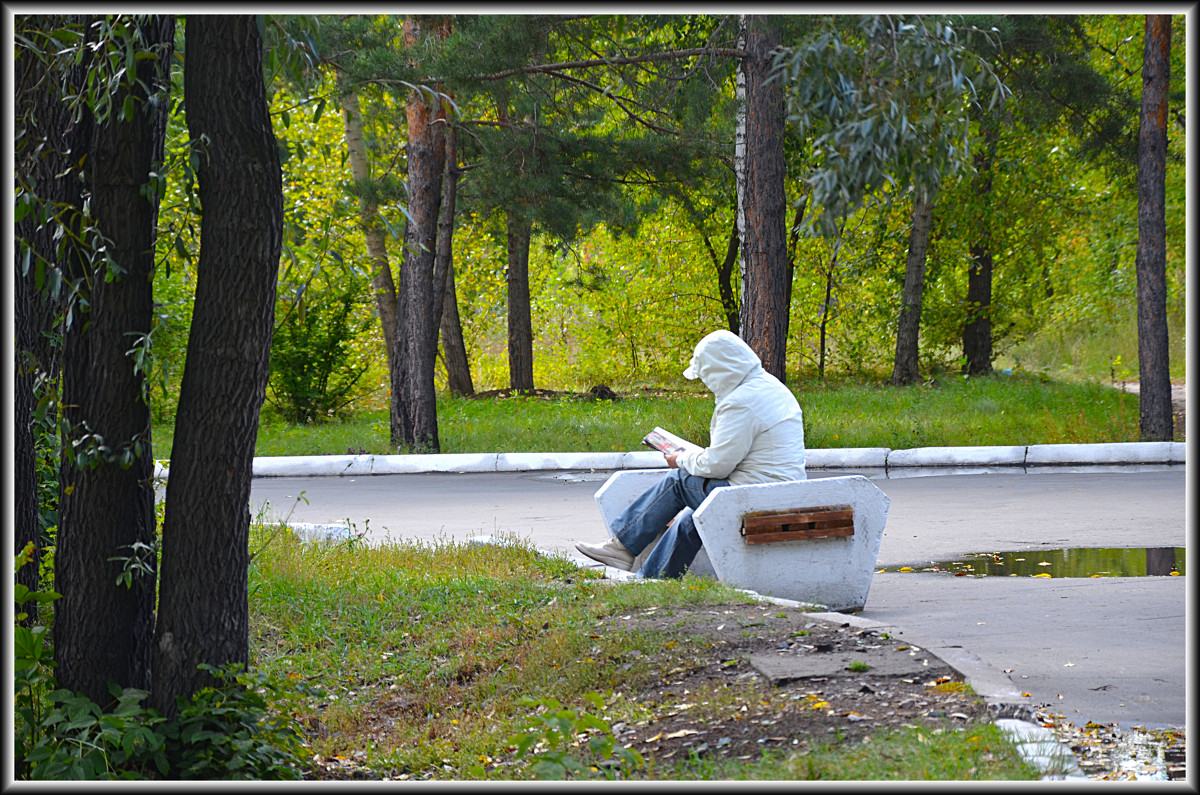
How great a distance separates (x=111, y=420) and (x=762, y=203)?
390 inches

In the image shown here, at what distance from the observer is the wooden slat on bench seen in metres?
6.54

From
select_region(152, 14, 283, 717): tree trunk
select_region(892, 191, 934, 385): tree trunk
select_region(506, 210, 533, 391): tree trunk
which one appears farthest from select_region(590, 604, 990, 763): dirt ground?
select_region(506, 210, 533, 391): tree trunk

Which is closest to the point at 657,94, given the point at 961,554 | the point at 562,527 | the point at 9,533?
the point at 562,527

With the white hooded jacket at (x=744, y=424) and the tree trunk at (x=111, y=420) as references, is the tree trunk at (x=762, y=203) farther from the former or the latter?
the tree trunk at (x=111, y=420)

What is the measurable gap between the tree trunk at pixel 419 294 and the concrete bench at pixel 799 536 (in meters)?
8.57

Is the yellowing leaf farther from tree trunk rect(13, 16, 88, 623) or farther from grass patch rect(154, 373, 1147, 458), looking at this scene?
grass patch rect(154, 373, 1147, 458)

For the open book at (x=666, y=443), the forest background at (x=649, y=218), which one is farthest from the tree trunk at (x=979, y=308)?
the open book at (x=666, y=443)

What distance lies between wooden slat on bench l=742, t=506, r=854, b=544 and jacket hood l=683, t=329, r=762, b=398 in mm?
839

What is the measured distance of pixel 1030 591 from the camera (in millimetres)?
7090

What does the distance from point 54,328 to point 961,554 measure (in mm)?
6150

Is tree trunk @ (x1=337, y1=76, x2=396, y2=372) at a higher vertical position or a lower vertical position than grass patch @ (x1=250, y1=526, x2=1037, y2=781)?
higher

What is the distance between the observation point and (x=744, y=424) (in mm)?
6836

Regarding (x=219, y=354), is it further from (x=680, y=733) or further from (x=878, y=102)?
(x=878, y=102)

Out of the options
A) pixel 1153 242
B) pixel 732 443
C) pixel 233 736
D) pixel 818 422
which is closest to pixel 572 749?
pixel 233 736
